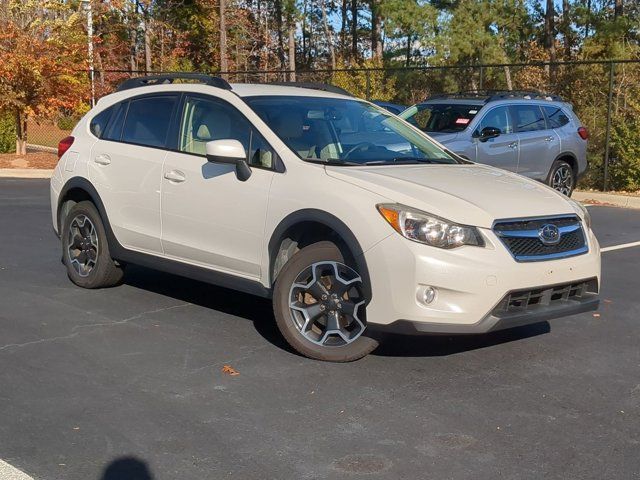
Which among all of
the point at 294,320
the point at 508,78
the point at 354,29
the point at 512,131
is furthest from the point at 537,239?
the point at 354,29

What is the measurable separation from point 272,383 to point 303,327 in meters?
0.55

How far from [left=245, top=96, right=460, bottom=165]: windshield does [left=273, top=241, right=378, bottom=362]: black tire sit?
736 millimetres

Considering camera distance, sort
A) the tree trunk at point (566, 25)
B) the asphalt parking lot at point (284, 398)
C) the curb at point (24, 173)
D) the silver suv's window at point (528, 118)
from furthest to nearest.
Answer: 1. the tree trunk at point (566, 25)
2. the curb at point (24, 173)
3. the silver suv's window at point (528, 118)
4. the asphalt parking lot at point (284, 398)

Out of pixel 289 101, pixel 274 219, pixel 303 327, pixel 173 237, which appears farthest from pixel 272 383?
pixel 289 101

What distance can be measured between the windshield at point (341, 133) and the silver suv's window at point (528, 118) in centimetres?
715

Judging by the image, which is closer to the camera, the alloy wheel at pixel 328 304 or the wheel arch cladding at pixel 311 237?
the wheel arch cladding at pixel 311 237

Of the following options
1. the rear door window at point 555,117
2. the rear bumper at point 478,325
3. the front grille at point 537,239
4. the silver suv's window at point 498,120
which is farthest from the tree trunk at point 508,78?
the rear bumper at point 478,325

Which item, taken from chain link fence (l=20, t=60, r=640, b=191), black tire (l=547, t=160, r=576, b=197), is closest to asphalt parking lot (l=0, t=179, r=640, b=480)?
black tire (l=547, t=160, r=576, b=197)

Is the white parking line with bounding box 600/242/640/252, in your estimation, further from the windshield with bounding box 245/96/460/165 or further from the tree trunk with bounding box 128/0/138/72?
the tree trunk with bounding box 128/0/138/72

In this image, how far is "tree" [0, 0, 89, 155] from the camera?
19.6 meters

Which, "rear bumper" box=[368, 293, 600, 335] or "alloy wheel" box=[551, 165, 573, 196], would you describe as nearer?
"rear bumper" box=[368, 293, 600, 335]

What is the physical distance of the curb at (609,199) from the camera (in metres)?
15.2

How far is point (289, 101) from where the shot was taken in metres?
6.37

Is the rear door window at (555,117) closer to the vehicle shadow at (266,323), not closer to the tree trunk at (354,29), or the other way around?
the vehicle shadow at (266,323)
